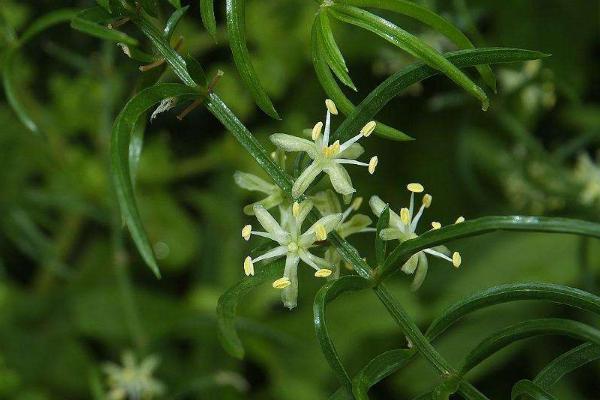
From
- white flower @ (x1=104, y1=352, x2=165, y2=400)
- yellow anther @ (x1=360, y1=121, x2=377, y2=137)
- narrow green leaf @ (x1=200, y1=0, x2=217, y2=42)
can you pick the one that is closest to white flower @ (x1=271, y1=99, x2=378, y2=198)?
yellow anther @ (x1=360, y1=121, x2=377, y2=137)

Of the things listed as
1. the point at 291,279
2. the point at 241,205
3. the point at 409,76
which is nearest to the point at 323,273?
the point at 291,279

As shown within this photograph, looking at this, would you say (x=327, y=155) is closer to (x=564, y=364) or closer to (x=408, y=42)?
(x=408, y=42)

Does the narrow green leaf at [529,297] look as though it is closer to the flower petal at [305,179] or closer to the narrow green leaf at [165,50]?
the flower petal at [305,179]

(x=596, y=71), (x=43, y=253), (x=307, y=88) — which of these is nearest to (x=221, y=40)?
(x=307, y=88)

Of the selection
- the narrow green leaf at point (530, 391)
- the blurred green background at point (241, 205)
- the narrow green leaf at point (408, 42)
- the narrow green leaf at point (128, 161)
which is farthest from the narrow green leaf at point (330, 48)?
the blurred green background at point (241, 205)

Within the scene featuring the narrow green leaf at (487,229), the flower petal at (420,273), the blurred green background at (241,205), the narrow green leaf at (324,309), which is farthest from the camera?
the blurred green background at (241,205)
